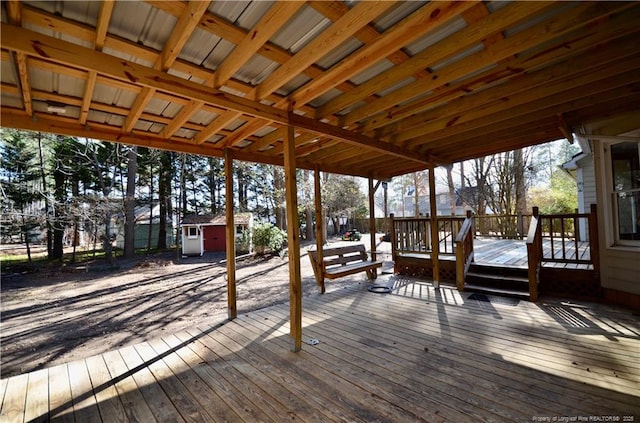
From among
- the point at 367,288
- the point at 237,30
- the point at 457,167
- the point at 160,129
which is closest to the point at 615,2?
the point at 237,30

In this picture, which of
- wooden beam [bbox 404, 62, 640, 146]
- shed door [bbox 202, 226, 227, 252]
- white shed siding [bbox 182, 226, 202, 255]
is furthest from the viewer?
shed door [bbox 202, 226, 227, 252]

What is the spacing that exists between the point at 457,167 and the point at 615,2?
61.2 ft

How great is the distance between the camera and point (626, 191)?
3.82 m

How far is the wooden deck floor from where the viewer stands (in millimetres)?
1890

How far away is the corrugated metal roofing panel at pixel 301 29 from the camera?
1694mm

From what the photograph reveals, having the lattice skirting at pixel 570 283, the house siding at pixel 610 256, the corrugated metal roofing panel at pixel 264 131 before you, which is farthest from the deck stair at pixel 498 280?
the corrugated metal roofing panel at pixel 264 131

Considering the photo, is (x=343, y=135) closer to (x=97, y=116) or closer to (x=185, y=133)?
(x=185, y=133)

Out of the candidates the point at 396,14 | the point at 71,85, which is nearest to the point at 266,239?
the point at 71,85

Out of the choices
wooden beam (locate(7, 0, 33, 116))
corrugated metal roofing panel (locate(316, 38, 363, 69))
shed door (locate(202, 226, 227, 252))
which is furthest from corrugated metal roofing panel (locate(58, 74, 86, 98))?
shed door (locate(202, 226, 227, 252))

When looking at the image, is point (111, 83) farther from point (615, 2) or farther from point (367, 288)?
point (367, 288)

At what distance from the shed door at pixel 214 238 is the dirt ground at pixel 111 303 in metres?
4.39

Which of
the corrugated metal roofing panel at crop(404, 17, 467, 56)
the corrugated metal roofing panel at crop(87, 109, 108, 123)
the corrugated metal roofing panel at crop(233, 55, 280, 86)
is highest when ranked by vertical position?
the corrugated metal roofing panel at crop(404, 17, 467, 56)

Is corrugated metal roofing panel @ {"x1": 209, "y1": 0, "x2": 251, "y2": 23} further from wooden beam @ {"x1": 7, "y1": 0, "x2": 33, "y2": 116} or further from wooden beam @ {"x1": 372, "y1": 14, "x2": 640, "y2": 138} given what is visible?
wooden beam @ {"x1": 372, "y1": 14, "x2": 640, "y2": 138}

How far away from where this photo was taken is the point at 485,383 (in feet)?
6.97
